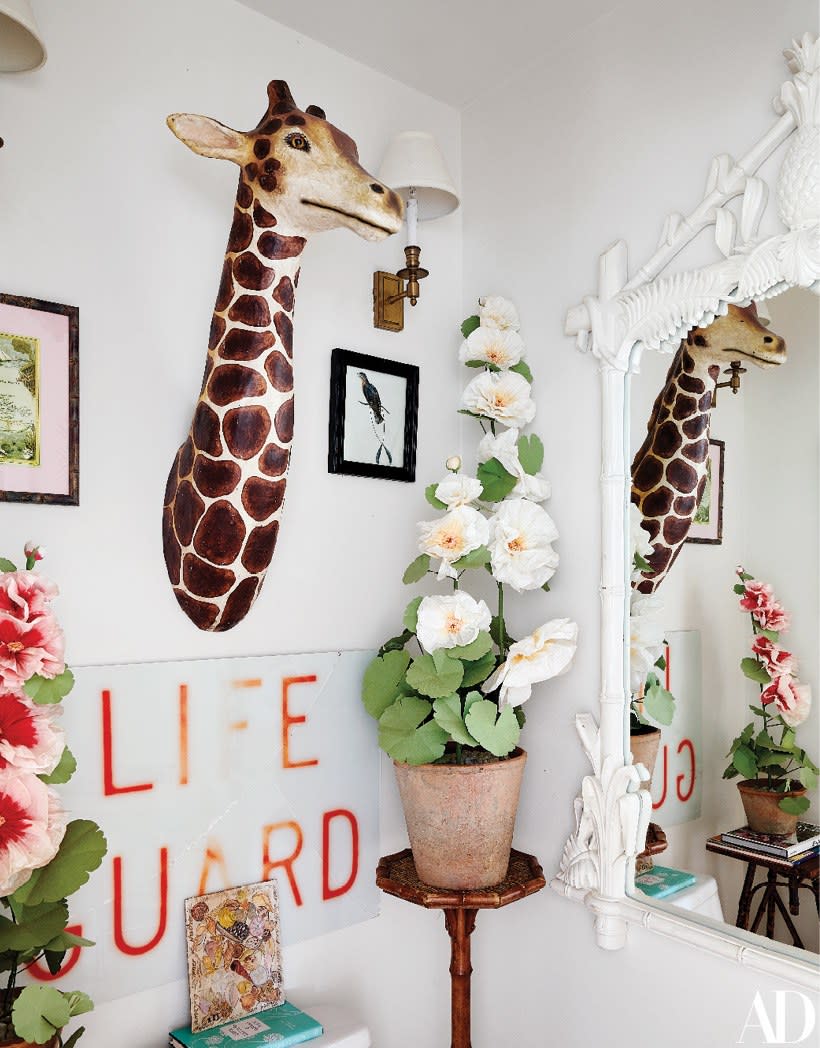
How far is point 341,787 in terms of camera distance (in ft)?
6.21

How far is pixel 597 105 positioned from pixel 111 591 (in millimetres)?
1430

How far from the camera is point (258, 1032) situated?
159 cm

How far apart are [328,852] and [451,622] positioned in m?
0.62

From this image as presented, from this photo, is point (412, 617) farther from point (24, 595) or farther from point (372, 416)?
point (24, 595)

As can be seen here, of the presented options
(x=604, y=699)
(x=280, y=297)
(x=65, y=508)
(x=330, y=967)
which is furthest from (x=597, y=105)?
(x=330, y=967)

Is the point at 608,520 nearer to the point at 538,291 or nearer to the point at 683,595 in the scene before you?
the point at 683,595

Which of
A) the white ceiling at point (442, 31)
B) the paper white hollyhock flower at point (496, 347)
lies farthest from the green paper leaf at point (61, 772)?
the white ceiling at point (442, 31)

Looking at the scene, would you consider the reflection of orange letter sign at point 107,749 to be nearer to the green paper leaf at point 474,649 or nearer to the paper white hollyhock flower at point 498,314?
the green paper leaf at point 474,649

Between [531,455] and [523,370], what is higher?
[523,370]

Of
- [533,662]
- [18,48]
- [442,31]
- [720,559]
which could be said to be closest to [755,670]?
[720,559]

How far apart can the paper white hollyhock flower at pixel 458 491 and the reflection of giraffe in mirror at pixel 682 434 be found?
33 cm

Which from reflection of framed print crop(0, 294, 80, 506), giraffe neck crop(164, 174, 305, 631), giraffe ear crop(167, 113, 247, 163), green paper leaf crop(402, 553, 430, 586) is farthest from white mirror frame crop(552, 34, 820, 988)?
reflection of framed print crop(0, 294, 80, 506)

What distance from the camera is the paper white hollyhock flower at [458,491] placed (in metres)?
1.71

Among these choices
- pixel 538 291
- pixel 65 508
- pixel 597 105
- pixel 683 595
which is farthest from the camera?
pixel 538 291
